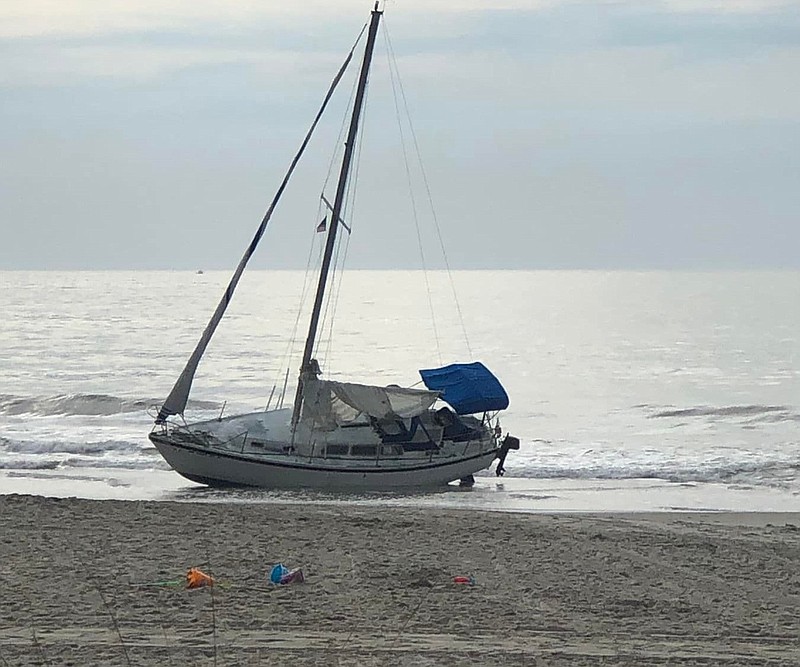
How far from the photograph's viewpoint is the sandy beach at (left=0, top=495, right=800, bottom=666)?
8.94 metres

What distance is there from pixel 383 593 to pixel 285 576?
3.03 ft

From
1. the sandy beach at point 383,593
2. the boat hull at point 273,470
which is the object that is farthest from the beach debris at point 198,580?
the boat hull at point 273,470

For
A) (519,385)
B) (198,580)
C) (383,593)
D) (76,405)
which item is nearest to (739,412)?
(519,385)

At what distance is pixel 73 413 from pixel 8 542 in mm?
27905

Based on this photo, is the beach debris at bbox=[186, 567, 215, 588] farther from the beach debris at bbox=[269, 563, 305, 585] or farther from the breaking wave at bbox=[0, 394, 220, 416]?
the breaking wave at bbox=[0, 394, 220, 416]

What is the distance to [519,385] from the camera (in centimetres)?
5219

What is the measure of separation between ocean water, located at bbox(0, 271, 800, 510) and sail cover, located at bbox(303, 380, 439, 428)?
2.03 metres

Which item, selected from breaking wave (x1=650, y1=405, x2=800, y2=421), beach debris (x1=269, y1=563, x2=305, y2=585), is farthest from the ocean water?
beach debris (x1=269, y1=563, x2=305, y2=585)

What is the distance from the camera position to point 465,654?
29.2 ft

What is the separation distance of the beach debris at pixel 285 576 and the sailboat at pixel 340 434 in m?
11.4

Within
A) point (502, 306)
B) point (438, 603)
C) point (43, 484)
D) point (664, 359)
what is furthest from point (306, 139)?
point (502, 306)

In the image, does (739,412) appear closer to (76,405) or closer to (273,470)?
(76,405)

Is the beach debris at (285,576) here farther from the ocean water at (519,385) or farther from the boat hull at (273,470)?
the boat hull at (273,470)

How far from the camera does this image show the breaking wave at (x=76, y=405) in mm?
40188
